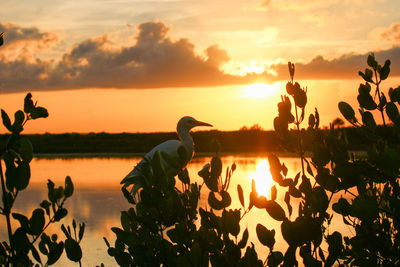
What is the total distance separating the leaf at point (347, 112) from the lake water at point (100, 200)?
2.05 m

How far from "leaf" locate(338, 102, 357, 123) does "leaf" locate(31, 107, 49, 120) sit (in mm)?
1376

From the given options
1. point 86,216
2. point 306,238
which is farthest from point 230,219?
point 86,216

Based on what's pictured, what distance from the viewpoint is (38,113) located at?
56.7 inches

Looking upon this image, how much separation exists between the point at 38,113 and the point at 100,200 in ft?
28.5

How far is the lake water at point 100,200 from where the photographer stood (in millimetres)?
6559

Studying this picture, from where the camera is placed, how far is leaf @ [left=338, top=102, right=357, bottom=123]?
87.5 inches

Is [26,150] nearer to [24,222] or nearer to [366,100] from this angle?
[24,222]

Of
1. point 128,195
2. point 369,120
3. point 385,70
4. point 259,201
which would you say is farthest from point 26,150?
point 385,70

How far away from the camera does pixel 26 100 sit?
1.44 metres

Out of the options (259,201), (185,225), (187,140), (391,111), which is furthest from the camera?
(187,140)

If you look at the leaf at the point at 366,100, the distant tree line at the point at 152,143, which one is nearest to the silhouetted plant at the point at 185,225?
the leaf at the point at 366,100

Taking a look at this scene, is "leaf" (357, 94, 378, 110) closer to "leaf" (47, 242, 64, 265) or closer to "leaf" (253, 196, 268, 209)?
"leaf" (253, 196, 268, 209)

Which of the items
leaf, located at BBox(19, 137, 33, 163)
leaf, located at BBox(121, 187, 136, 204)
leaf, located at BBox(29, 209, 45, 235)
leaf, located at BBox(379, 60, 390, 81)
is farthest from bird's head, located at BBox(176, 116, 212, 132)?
leaf, located at BBox(19, 137, 33, 163)

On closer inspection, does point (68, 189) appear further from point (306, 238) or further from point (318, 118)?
point (318, 118)
